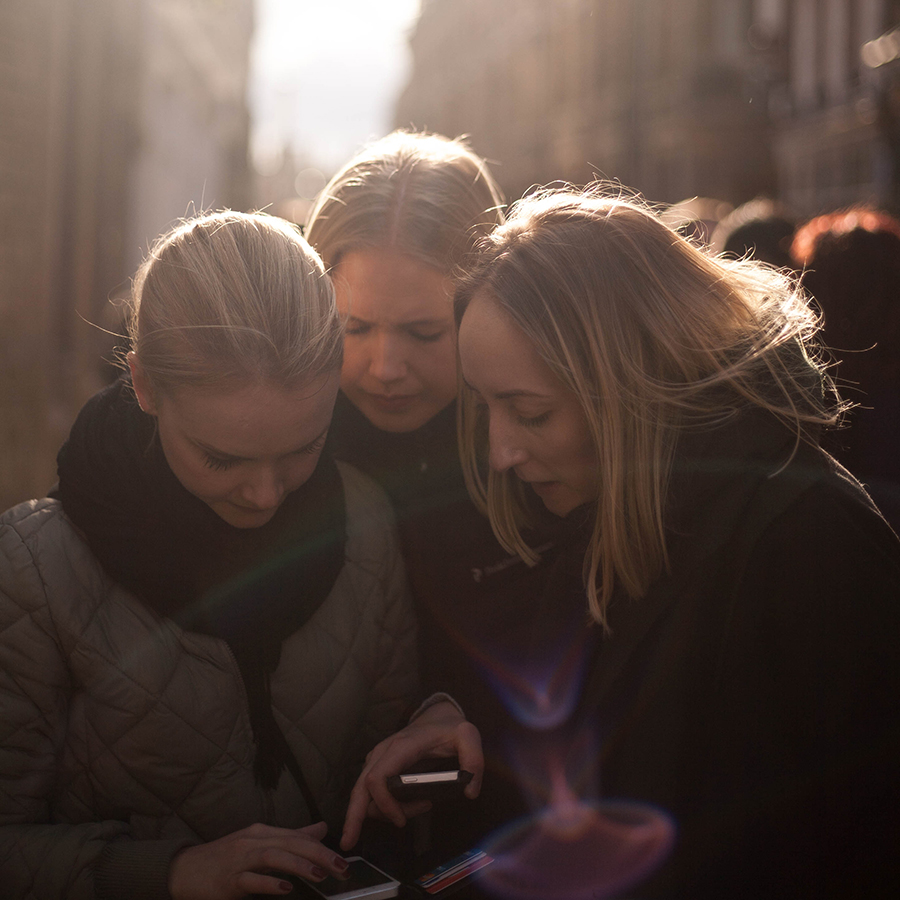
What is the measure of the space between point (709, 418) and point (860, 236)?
1.55 meters

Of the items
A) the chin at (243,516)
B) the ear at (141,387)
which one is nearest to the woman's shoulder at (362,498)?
the chin at (243,516)

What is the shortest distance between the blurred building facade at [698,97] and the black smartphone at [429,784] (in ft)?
49.8

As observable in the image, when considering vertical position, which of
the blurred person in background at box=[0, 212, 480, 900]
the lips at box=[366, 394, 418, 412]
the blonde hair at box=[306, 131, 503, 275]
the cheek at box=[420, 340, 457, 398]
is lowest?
the blurred person in background at box=[0, 212, 480, 900]

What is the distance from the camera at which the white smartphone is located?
172 cm

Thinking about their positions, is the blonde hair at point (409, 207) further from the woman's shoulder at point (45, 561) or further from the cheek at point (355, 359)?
the woman's shoulder at point (45, 561)

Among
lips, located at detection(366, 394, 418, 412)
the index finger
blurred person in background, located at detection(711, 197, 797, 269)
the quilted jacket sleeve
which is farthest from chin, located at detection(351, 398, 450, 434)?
blurred person in background, located at detection(711, 197, 797, 269)

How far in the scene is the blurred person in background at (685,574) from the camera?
5.90 feet

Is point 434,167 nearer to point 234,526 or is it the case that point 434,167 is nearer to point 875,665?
point 234,526

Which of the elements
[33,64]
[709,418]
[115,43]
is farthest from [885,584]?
[115,43]

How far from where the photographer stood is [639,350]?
2039 mm

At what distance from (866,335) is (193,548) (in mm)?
2155

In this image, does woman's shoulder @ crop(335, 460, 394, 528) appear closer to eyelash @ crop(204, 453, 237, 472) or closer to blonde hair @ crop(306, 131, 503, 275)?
eyelash @ crop(204, 453, 237, 472)

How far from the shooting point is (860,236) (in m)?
3.14

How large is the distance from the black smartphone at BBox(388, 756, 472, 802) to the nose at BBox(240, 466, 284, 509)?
25.1 inches
